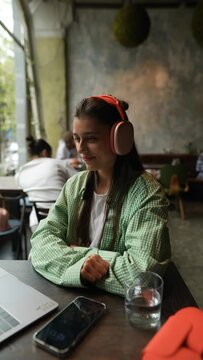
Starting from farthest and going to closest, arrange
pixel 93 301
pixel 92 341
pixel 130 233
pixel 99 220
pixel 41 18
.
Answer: pixel 41 18, pixel 99 220, pixel 130 233, pixel 93 301, pixel 92 341

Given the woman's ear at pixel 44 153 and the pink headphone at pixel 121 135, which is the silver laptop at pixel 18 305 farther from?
the woman's ear at pixel 44 153

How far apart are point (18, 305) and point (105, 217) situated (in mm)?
452

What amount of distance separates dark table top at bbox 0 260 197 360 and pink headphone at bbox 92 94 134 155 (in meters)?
0.48

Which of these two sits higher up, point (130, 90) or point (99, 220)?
point (130, 90)

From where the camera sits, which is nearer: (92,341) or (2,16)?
(92,341)

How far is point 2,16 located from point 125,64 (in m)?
3.04

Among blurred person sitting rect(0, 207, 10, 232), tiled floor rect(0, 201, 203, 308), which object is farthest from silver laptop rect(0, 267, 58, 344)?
tiled floor rect(0, 201, 203, 308)

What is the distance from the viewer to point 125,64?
6055mm

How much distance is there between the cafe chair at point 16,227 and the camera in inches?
99.5

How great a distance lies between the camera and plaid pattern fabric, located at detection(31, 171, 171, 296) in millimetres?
945

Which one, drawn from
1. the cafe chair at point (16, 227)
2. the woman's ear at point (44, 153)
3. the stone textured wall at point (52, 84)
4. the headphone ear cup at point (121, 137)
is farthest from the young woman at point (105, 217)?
the stone textured wall at point (52, 84)

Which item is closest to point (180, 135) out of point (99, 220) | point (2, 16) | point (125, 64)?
point (125, 64)

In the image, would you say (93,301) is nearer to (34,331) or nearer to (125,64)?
(34,331)

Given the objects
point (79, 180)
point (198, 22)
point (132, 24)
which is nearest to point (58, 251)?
point (79, 180)
